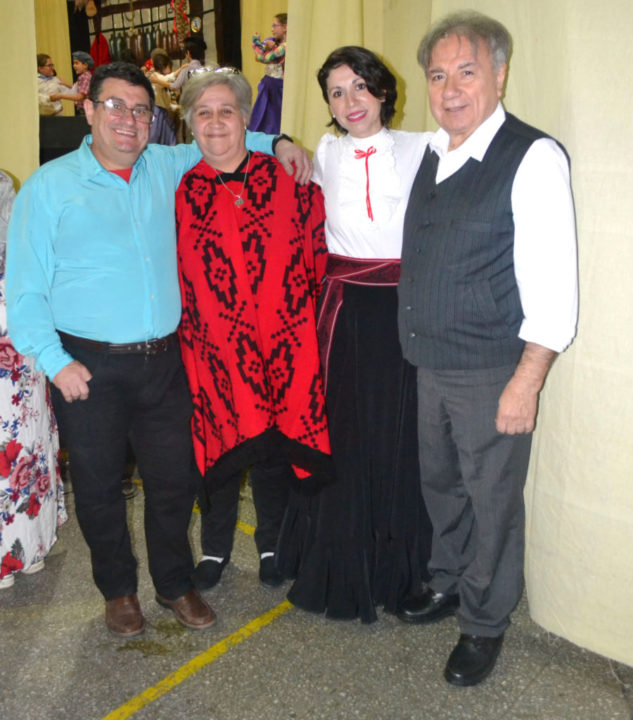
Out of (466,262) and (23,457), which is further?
(23,457)

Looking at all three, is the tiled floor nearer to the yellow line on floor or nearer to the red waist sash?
the yellow line on floor

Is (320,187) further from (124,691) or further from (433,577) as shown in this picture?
(124,691)

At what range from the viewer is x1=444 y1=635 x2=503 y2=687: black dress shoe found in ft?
5.85

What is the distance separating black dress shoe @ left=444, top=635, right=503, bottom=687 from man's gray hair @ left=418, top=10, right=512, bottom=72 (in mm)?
1398

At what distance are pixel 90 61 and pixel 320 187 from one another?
187 inches

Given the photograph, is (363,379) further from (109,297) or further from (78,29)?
(78,29)

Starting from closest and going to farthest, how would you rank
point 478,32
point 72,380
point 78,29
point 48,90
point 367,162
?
point 478,32, point 72,380, point 367,162, point 48,90, point 78,29

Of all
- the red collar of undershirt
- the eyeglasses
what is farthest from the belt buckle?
the eyeglasses

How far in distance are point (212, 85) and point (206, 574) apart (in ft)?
4.73

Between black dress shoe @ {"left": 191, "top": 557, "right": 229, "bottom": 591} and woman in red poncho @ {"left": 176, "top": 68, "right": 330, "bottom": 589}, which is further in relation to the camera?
black dress shoe @ {"left": 191, "top": 557, "right": 229, "bottom": 591}

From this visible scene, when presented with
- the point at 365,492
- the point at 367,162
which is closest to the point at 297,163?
the point at 367,162

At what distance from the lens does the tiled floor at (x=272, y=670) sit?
1.73 metres

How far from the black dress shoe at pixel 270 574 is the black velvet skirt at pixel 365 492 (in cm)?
10

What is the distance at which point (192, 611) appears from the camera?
2035 millimetres
